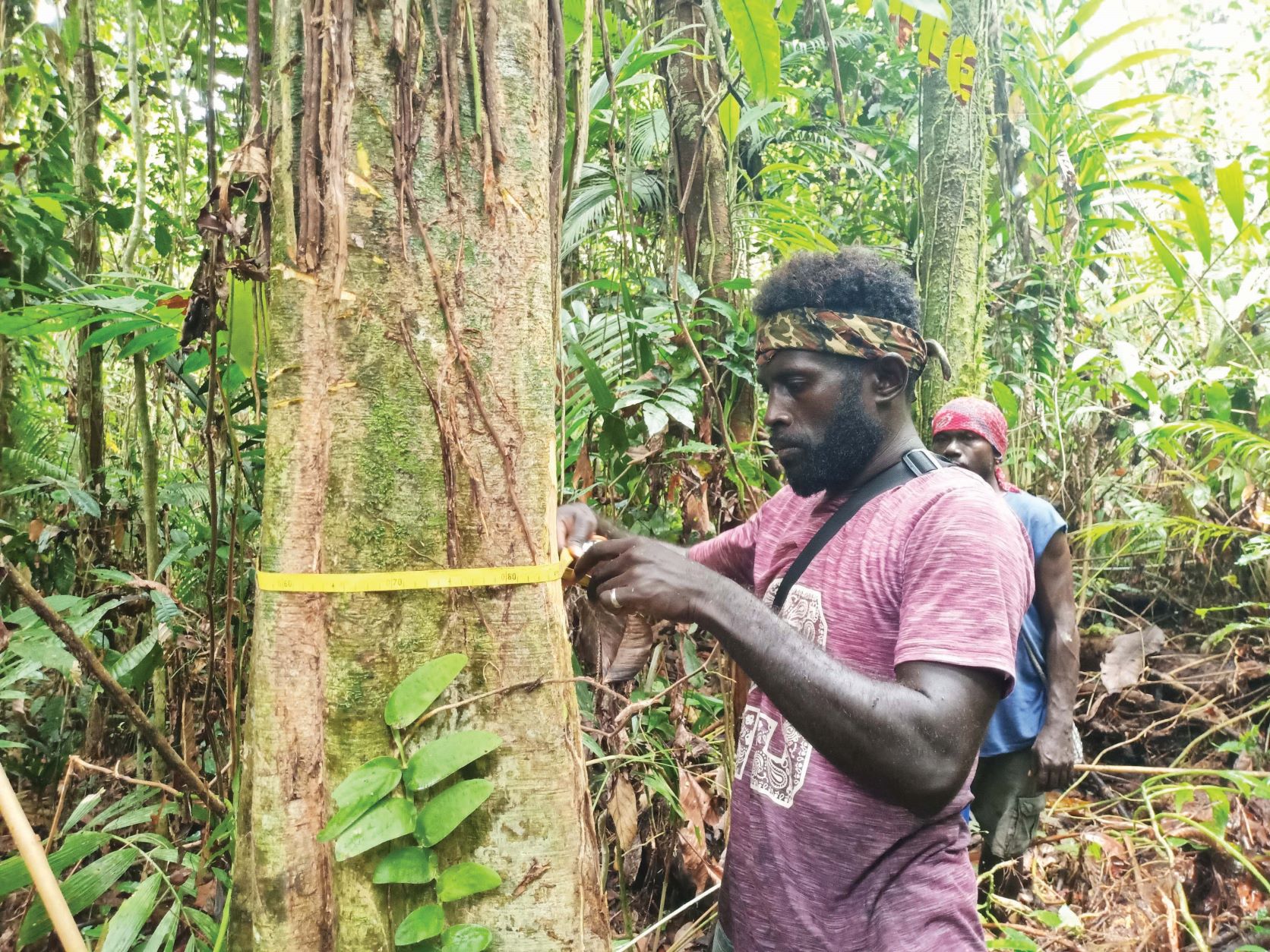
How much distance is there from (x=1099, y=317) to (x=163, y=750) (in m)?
5.62

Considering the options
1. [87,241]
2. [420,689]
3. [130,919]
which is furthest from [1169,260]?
[87,241]

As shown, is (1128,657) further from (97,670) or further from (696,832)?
(97,670)

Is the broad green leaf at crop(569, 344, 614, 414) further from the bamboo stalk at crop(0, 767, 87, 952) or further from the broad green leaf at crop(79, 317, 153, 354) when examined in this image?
the bamboo stalk at crop(0, 767, 87, 952)

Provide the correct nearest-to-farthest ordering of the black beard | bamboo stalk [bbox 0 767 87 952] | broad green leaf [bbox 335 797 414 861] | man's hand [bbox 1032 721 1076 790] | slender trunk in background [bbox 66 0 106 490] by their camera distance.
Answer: bamboo stalk [bbox 0 767 87 952] < broad green leaf [bbox 335 797 414 861] < the black beard < man's hand [bbox 1032 721 1076 790] < slender trunk in background [bbox 66 0 106 490]

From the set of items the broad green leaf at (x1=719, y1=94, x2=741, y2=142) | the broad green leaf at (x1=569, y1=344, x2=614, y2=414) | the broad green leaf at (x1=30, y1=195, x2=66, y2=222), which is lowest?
the broad green leaf at (x1=569, y1=344, x2=614, y2=414)

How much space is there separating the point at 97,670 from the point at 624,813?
1.17 meters

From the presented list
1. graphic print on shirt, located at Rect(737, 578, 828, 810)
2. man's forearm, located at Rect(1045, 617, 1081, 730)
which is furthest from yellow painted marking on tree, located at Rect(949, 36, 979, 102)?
man's forearm, located at Rect(1045, 617, 1081, 730)

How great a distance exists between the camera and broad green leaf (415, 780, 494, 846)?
1006 mm

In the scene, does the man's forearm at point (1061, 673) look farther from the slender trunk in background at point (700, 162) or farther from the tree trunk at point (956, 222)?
the slender trunk in background at point (700, 162)

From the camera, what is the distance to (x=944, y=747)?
1.18m

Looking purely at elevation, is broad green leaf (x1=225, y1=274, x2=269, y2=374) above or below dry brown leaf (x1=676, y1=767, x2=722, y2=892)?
above

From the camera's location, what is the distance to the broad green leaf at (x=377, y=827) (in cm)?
96

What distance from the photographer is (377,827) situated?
0.99 metres

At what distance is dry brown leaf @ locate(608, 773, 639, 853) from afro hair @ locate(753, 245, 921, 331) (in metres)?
1.18
